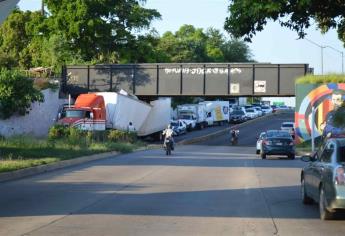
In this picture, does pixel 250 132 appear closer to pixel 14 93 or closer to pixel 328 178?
pixel 14 93

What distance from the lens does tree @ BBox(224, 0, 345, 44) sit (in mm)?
14896

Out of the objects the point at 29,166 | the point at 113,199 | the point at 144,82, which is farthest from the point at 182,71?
the point at 113,199

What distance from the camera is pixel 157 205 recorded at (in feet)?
49.4

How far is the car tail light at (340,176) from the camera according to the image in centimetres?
1232

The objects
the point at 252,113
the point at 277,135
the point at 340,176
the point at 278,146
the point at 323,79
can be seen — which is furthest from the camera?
the point at 252,113

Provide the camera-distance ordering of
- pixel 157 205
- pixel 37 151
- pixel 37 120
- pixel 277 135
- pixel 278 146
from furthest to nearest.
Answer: pixel 37 120
pixel 277 135
pixel 278 146
pixel 37 151
pixel 157 205

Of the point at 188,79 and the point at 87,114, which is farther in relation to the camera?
the point at 188,79

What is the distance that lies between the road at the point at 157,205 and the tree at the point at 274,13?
417 centimetres

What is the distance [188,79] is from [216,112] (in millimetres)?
27762

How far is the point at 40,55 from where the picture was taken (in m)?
81.1

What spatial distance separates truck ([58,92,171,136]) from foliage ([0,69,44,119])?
2.70m

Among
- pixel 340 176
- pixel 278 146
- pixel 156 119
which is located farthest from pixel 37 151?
pixel 156 119

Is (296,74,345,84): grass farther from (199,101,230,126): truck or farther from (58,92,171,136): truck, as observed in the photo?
(199,101,230,126): truck

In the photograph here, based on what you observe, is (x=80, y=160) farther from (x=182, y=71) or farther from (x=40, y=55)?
(x=40, y=55)
